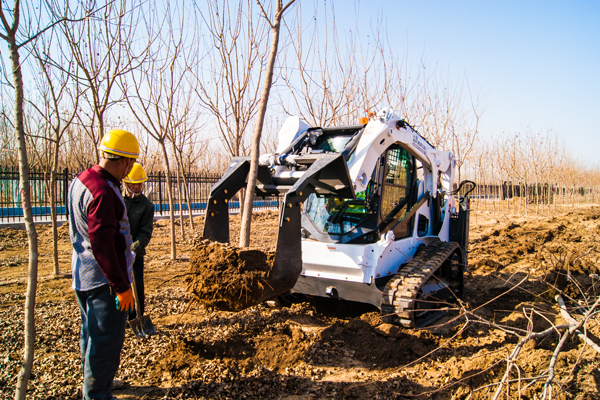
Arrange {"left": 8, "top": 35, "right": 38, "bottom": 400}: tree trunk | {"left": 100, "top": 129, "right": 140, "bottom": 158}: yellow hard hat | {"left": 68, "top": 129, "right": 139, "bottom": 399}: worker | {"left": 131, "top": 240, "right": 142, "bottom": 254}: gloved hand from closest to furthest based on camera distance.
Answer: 1. {"left": 8, "top": 35, "right": 38, "bottom": 400}: tree trunk
2. {"left": 68, "top": 129, "right": 139, "bottom": 399}: worker
3. {"left": 100, "top": 129, "right": 140, "bottom": 158}: yellow hard hat
4. {"left": 131, "top": 240, "right": 142, "bottom": 254}: gloved hand

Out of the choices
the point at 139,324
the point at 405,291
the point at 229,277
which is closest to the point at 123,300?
the point at 229,277

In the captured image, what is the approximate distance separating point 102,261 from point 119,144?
840 mm

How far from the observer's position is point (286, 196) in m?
3.45

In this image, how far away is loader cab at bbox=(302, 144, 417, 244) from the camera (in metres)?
4.84

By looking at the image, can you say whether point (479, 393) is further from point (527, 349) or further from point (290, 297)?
point (290, 297)

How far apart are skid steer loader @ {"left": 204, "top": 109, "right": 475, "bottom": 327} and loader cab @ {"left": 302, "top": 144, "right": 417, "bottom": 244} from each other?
1cm

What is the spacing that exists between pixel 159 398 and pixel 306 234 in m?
2.62

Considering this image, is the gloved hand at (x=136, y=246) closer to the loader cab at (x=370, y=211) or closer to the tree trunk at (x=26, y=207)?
the tree trunk at (x=26, y=207)

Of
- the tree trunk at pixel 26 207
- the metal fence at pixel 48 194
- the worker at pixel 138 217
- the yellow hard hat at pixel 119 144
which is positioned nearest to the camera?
the tree trunk at pixel 26 207

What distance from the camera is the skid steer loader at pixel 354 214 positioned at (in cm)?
388

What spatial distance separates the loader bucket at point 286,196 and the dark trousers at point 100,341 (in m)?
1.19

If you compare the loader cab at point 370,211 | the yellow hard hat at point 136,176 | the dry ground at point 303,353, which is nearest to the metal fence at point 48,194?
the yellow hard hat at point 136,176

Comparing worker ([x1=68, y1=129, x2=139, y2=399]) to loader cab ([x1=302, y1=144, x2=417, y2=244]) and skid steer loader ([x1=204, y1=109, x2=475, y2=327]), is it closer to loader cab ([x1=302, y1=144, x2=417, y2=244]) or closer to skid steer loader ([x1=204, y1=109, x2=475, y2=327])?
skid steer loader ([x1=204, y1=109, x2=475, y2=327])

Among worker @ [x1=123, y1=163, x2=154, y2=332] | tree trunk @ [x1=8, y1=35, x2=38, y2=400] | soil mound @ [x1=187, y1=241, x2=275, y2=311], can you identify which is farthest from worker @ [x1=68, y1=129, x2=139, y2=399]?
worker @ [x1=123, y1=163, x2=154, y2=332]
